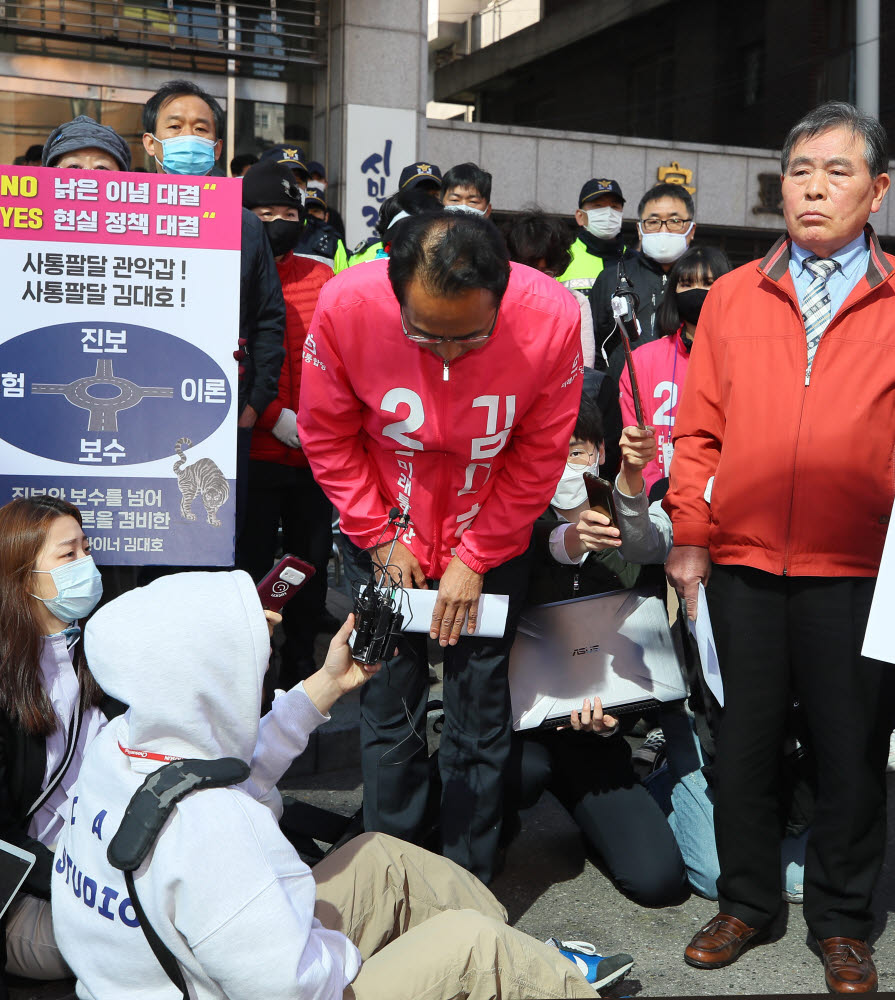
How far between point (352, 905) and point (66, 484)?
1.76m

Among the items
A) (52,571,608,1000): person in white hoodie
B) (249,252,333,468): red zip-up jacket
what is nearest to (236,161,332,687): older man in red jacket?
(249,252,333,468): red zip-up jacket

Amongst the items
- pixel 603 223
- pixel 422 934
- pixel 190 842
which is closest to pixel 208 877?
pixel 190 842

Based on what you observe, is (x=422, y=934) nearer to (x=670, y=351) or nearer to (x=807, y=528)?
(x=807, y=528)

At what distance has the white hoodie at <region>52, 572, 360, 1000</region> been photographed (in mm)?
1871

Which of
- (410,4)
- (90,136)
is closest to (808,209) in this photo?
(90,136)

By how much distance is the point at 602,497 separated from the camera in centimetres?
320

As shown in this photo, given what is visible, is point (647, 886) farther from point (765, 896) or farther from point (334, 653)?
point (334, 653)

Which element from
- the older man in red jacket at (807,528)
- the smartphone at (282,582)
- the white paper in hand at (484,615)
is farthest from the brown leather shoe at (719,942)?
the smartphone at (282,582)

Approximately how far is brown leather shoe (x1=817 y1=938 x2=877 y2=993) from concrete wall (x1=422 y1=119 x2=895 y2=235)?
899 cm

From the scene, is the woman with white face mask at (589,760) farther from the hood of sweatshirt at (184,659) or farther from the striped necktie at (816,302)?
the hood of sweatshirt at (184,659)

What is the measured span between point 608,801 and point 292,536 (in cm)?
190

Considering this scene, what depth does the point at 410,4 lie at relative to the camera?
1027 cm

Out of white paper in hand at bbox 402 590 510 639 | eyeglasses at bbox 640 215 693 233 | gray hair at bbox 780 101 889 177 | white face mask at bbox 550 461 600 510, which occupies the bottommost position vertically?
white paper in hand at bbox 402 590 510 639

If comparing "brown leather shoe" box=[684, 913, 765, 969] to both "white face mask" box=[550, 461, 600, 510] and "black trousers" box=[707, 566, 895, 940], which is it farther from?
"white face mask" box=[550, 461, 600, 510]
